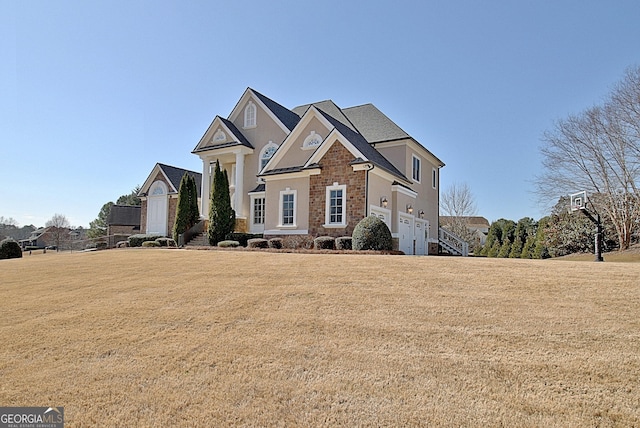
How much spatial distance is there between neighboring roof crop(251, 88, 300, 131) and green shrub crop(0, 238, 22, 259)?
1610 cm

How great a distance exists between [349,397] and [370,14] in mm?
12170

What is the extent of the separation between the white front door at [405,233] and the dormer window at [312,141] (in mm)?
5418

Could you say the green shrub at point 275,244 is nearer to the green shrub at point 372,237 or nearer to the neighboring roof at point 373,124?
the green shrub at point 372,237

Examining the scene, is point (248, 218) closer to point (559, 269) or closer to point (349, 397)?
point (559, 269)

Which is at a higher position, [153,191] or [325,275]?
[153,191]

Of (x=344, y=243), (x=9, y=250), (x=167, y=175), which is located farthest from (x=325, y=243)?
(x=167, y=175)

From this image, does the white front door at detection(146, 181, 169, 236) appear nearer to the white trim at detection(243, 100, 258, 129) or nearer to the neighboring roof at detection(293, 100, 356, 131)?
the white trim at detection(243, 100, 258, 129)

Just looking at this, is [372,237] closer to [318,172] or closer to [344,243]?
[344,243]

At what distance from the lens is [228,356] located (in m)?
4.93

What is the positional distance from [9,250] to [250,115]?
15275 millimetres

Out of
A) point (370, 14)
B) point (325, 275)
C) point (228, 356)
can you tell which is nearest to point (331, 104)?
point (370, 14)

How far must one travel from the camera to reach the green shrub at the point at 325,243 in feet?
53.2

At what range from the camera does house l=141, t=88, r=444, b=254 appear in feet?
57.0

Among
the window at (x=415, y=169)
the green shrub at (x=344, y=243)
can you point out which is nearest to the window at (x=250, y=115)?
the window at (x=415, y=169)
